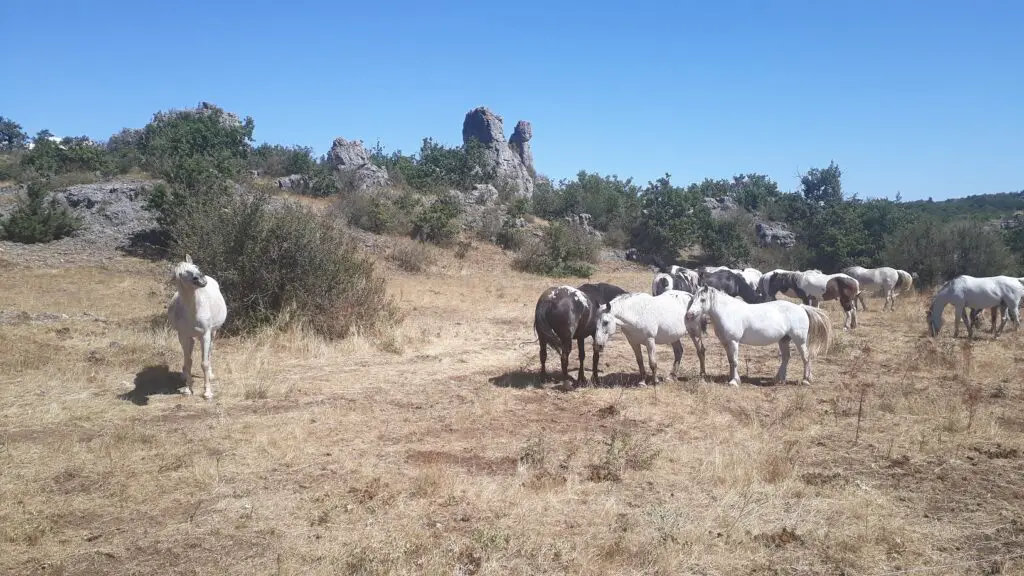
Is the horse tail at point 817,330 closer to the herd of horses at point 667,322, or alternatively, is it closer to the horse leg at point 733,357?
the herd of horses at point 667,322

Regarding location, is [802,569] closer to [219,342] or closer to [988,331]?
[219,342]

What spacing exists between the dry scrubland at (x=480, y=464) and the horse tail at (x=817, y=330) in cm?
60

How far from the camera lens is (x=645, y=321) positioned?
30.8 ft

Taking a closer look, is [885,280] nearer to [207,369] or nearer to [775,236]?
[775,236]

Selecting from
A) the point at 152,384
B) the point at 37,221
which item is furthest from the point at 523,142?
the point at 152,384

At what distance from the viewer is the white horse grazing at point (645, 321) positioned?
9.21 meters

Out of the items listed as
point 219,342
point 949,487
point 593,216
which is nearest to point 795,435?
point 949,487

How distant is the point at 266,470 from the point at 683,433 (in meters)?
4.47

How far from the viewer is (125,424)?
7160mm

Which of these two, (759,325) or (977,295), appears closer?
(759,325)

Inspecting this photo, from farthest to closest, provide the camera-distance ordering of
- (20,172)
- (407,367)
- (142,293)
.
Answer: (20,172)
(142,293)
(407,367)

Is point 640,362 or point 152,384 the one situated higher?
point 640,362

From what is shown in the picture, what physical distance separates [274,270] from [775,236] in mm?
32639

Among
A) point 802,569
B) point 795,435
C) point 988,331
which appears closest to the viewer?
point 802,569
